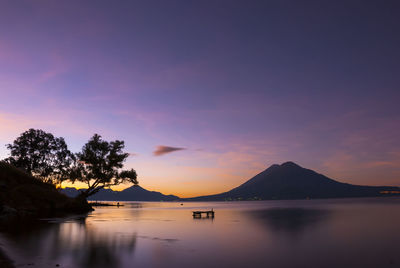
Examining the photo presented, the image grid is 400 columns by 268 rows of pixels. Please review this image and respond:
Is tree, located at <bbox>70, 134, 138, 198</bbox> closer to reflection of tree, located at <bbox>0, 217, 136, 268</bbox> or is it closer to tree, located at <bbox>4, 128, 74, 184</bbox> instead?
tree, located at <bbox>4, 128, 74, 184</bbox>

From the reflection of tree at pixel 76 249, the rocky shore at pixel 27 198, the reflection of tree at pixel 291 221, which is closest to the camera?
the reflection of tree at pixel 76 249

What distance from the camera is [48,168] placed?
3216 inches

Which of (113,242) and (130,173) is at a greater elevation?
(130,173)

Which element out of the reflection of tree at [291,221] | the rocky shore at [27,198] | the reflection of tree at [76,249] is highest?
the rocky shore at [27,198]

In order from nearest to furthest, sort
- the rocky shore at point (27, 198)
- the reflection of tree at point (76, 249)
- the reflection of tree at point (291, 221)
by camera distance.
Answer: the reflection of tree at point (76, 249)
the reflection of tree at point (291, 221)
the rocky shore at point (27, 198)

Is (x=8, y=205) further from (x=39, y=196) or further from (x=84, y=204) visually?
(x=84, y=204)

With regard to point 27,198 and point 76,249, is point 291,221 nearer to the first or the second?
point 76,249

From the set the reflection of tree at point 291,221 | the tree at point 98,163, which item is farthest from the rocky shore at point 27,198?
the reflection of tree at point 291,221

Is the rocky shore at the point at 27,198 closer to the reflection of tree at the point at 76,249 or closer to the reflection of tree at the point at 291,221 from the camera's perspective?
the reflection of tree at the point at 76,249

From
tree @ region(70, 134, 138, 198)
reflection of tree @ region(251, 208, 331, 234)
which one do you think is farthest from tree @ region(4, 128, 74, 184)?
reflection of tree @ region(251, 208, 331, 234)

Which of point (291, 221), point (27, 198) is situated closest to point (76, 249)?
point (291, 221)

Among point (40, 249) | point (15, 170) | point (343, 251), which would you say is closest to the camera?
point (40, 249)

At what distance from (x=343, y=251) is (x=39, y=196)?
187 ft

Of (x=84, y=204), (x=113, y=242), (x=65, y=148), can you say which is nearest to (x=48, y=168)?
(x=65, y=148)
